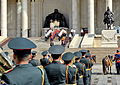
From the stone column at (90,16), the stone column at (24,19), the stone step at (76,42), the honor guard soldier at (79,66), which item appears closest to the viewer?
the honor guard soldier at (79,66)

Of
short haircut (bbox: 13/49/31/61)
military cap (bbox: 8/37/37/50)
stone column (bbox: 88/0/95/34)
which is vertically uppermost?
stone column (bbox: 88/0/95/34)

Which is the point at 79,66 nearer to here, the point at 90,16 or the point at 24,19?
the point at 90,16

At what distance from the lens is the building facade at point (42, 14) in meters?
42.0

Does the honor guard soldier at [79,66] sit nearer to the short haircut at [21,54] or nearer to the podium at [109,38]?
the short haircut at [21,54]

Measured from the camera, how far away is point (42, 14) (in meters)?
47.4

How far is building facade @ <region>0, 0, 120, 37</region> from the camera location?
42.0 metres

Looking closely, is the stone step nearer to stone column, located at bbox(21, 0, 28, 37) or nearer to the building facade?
A: the building facade

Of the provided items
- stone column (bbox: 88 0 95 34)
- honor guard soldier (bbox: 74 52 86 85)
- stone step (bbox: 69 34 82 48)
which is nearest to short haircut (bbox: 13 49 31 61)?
honor guard soldier (bbox: 74 52 86 85)

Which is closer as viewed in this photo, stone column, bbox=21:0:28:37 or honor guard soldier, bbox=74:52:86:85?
honor guard soldier, bbox=74:52:86:85

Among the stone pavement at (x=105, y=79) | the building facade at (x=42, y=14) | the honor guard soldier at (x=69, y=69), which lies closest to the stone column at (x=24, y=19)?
the building facade at (x=42, y=14)

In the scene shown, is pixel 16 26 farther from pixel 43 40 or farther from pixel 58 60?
pixel 58 60

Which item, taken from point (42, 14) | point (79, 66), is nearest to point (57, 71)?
point (79, 66)

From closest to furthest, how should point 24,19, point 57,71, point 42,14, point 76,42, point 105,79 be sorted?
point 57,71 → point 105,79 → point 76,42 → point 24,19 → point 42,14

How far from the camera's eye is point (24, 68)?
3.41 metres
